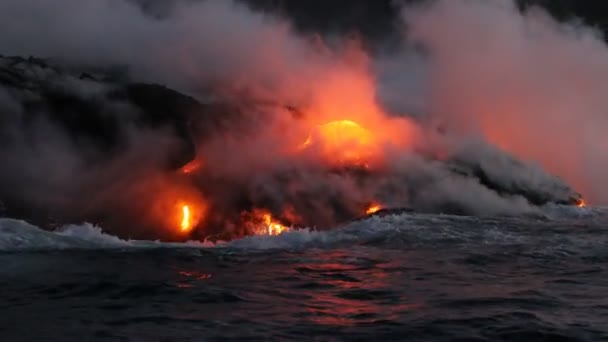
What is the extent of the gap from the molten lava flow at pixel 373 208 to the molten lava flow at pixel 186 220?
323 cm

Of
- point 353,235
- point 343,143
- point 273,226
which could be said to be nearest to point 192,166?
point 273,226

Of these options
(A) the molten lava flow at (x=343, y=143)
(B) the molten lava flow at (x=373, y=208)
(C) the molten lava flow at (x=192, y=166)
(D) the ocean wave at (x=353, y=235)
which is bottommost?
(D) the ocean wave at (x=353, y=235)

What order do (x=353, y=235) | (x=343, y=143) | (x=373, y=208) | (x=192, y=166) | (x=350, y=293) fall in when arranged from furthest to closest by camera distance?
(x=343, y=143) → (x=373, y=208) → (x=192, y=166) → (x=353, y=235) → (x=350, y=293)

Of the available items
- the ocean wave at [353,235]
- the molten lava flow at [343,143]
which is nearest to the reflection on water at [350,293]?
the ocean wave at [353,235]

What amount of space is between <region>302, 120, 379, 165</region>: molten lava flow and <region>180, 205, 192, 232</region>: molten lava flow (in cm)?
305

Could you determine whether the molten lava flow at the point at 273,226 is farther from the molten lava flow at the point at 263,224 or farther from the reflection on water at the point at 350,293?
the reflection on water at the point at 350,293

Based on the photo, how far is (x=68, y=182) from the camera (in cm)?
1109

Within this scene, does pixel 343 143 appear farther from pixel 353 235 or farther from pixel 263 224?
pixel 353 235

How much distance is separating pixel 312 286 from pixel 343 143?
6.43 m

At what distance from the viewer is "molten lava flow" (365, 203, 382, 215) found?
12875 mm

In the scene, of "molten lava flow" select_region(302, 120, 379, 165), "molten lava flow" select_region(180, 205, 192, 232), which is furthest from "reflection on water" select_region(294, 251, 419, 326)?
"molten lava flow" select_region(302, 120, 379, 165)

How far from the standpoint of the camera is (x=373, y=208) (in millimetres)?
12984

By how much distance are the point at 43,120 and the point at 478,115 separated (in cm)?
1193

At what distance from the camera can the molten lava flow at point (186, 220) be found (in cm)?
1113
